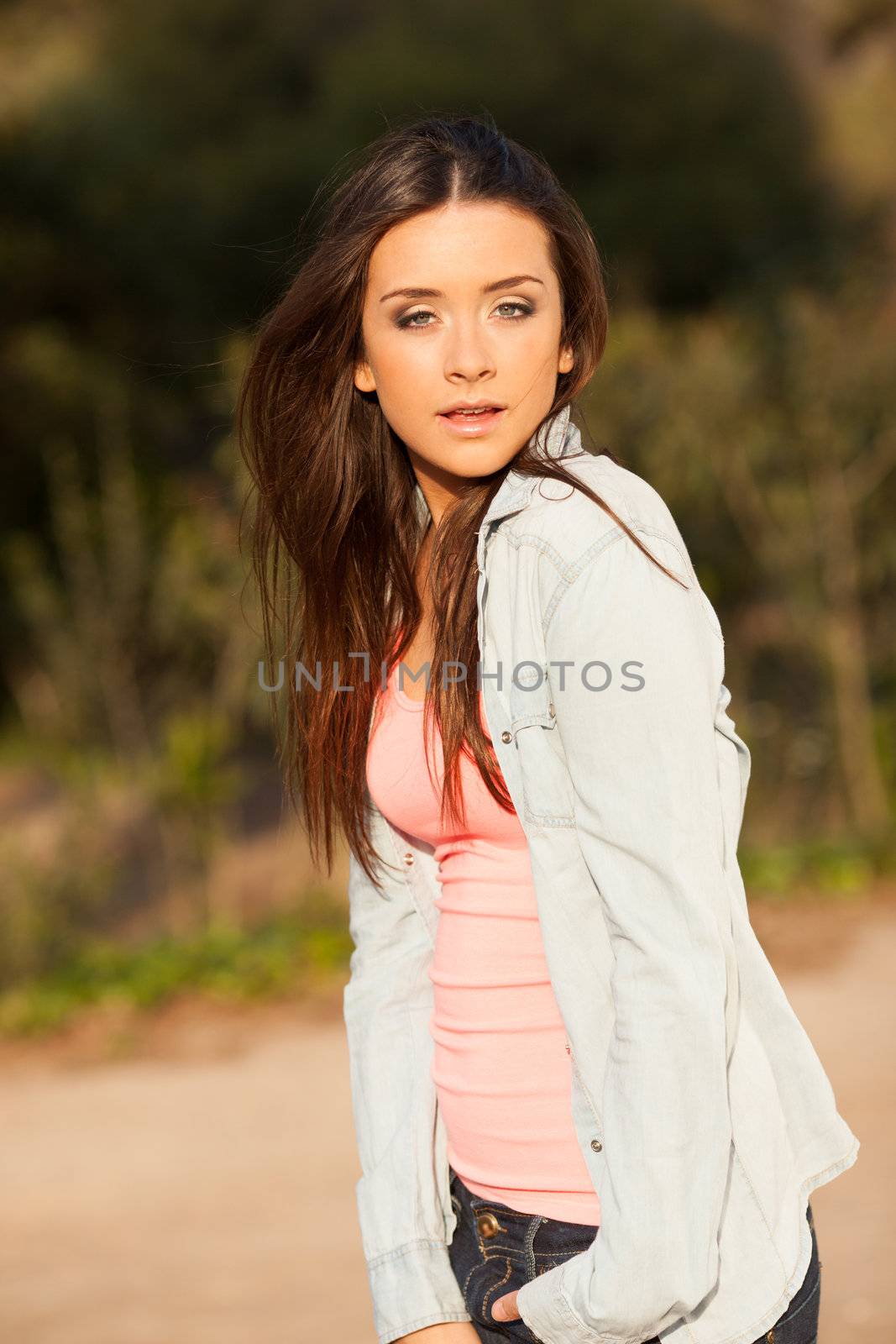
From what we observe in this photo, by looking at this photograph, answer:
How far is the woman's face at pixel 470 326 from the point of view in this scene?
141 cm

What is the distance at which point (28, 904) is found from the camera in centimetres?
516

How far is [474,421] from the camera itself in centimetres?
142

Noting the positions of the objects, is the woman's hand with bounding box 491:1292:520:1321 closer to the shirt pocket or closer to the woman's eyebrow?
the shirt pocket

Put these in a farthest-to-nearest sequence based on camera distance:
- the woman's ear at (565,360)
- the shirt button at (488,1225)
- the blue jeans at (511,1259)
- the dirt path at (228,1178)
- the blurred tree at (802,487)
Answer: the blurred tree at (802,487) < the dirt path at (228,1178) < the woman's ear at (565,360) < the shirt button at (488,1225) < the blue jeans at (511,1259)

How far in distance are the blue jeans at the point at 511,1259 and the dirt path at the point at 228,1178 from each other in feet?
5.74

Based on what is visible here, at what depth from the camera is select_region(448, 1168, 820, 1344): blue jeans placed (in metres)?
1.24

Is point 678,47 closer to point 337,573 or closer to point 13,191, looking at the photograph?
point 13,191

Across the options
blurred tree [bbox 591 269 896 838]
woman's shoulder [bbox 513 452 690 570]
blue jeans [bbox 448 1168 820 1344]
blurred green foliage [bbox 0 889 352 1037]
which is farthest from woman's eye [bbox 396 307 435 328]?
blurred tree [bbox 591 269 896 838]

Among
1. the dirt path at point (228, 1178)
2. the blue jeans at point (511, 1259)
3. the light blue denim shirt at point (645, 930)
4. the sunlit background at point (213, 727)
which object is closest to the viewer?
the light blue denim shirt at point (645, 930)

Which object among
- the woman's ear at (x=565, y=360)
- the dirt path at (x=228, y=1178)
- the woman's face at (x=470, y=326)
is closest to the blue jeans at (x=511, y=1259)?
the woman's face at (x=470, y=326)

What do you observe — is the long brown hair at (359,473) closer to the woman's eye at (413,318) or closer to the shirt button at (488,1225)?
the woman's eye at (413,318)

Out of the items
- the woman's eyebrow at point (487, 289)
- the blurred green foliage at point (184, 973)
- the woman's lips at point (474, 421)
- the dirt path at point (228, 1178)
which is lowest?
the dirt path at point (228, 1178)

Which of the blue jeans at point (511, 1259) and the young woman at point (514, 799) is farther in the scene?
A: the blue jeans at point (511, 1259)

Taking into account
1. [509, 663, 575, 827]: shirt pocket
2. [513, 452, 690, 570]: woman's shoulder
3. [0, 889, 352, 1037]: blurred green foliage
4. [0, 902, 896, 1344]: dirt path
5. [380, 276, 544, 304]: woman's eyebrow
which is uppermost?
[380, 276, 544, 304]: woman's eyebrow
